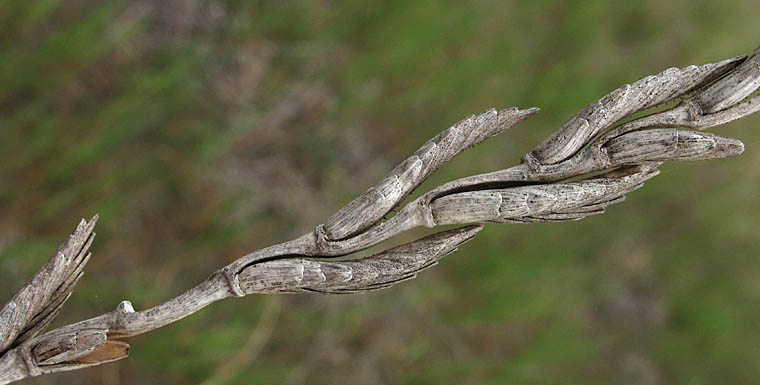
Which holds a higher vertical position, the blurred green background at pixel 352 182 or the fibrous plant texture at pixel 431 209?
the blurred green background at pixel 352 182

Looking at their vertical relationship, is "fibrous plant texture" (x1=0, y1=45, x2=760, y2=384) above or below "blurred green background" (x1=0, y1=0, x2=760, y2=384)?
below

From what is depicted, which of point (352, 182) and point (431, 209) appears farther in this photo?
point (352, 182)

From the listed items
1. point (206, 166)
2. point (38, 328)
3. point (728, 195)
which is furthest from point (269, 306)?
point (728, 195)

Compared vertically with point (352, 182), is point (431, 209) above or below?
below

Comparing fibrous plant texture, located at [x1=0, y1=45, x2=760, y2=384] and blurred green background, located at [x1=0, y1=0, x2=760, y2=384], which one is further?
blurred green background, located at [x1=0, y1=0, x2=760, y2=384]

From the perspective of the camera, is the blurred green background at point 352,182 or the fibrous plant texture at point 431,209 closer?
the fibrous plant texture at point 431,209
